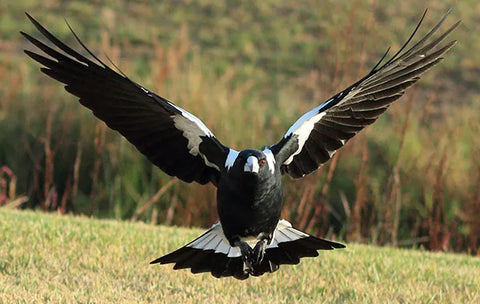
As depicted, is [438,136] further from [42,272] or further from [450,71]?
[450,71]

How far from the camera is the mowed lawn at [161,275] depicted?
4160mm

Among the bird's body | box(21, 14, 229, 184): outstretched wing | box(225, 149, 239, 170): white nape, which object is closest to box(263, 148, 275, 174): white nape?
the bird's body

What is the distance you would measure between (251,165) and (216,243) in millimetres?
795

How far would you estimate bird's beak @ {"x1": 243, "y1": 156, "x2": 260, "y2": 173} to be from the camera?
144 inches

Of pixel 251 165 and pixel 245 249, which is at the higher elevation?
pixel 251 165

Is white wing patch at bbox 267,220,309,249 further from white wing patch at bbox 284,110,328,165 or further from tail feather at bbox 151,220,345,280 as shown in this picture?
white wing patch at bbox 284,110,328,165

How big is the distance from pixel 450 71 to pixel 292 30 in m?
4.45

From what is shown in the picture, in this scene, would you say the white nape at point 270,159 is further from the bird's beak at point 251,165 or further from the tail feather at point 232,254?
the tail feather at point 232,254

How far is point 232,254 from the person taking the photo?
4.26 meters

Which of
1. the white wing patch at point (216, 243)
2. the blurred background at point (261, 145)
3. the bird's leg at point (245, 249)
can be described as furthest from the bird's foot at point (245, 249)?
the blurred background at point (261, 145)

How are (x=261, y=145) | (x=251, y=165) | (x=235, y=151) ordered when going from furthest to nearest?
(x=261, y=145)
(x=235, y=151)
(x=251, y=165)

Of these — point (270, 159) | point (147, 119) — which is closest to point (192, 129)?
point (147, 119)

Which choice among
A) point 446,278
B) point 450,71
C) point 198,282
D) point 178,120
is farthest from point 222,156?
point 450,71

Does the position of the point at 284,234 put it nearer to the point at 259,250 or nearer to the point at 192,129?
the point at 259,250
